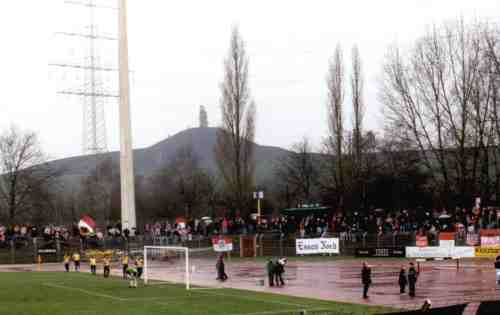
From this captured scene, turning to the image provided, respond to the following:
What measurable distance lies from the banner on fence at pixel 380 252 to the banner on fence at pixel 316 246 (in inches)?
86.9

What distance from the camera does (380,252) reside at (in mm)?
58531

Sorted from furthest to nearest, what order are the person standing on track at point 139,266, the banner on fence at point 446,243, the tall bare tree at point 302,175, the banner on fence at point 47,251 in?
the tall bare tree at point 302,175 < the banner on fence at point 47,251 < the banner on fence at point 446,243 < the person standing on track at point 139,266

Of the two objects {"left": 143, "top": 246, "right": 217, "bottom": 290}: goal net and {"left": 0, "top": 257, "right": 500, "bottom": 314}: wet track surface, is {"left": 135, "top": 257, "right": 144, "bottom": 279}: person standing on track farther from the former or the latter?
{"left": 0, "top": 257, "right": 500, "bottom": 314}: wet track surface

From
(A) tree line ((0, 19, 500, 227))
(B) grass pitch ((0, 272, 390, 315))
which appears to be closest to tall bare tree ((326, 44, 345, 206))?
(A) tree line ((0, 19, 500, 227))

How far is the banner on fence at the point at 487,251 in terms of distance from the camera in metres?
51.0

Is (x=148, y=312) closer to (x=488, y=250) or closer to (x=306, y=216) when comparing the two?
(x=488, y=250)

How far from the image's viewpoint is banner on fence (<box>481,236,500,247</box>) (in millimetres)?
50906

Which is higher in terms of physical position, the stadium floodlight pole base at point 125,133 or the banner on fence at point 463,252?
the stadium floodlight pole base at point 125,133

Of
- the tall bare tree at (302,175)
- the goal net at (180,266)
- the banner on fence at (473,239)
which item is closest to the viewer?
the goal net at (180,266)

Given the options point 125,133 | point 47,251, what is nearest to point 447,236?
point 125,133

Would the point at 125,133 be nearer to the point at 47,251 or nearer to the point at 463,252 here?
the point at 47,251

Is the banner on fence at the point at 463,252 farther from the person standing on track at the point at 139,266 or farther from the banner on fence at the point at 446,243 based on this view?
the person standing on track at the point at 139,266

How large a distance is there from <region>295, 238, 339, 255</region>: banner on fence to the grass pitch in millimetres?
22059

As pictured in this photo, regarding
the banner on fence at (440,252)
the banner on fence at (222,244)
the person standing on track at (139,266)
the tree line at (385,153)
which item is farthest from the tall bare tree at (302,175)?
the person standing on track at (139,266)
